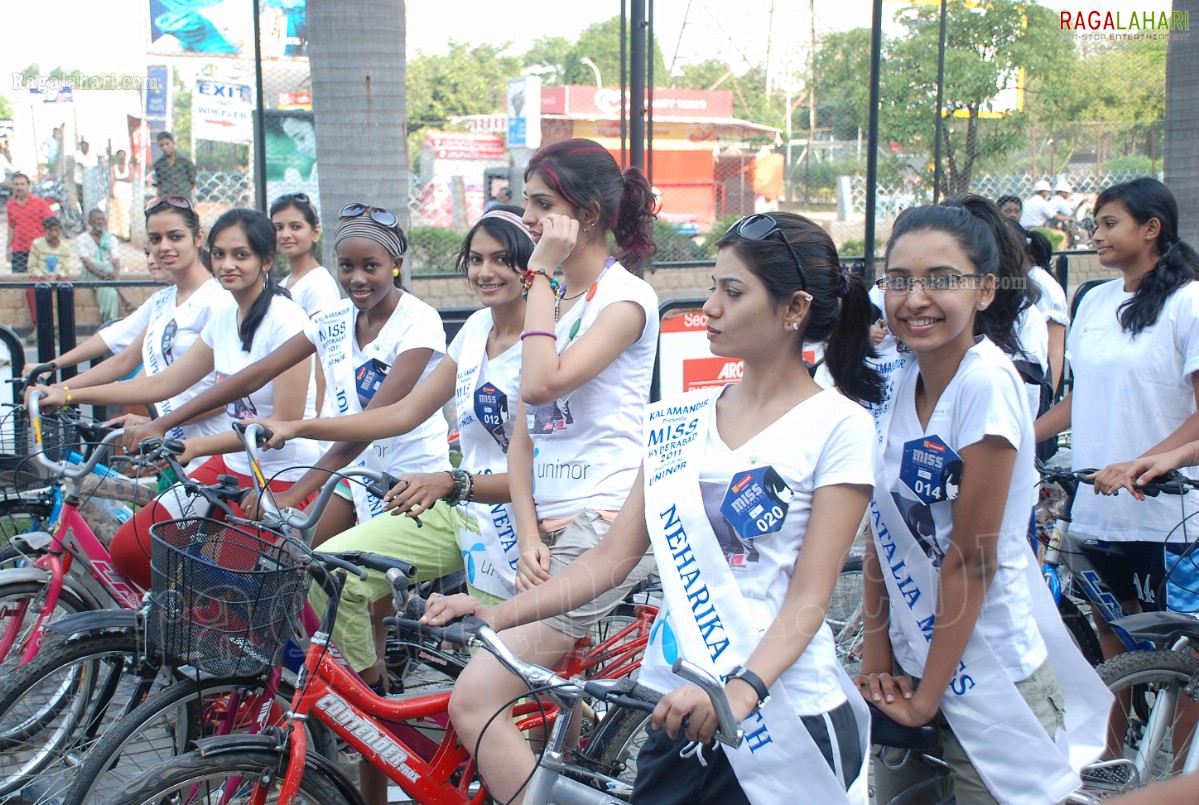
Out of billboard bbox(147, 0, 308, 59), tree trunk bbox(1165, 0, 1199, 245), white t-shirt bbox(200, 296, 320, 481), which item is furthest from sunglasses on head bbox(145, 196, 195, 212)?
billboard bbox(147, 0, 308, 59)

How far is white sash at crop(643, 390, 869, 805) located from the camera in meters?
2.16

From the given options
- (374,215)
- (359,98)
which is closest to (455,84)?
(359,98)

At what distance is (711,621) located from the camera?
2.23 m

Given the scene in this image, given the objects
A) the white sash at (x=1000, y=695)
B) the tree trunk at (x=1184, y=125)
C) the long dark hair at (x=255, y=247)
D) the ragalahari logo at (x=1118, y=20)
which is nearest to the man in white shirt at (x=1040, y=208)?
the ragalahari logo at (x=1118, y=20)

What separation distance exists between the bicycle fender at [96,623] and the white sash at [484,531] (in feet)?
3.36

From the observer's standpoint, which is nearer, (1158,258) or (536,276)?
(536,276)

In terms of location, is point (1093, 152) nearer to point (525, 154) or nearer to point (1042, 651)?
point (525, 154)

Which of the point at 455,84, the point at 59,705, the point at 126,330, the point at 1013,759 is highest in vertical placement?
the point at 455,84

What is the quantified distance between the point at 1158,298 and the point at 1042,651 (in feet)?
6.20

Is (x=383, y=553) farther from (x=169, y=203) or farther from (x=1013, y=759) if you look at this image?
(x=169, y=203)

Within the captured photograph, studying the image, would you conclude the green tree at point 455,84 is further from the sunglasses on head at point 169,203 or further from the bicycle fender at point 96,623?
the bicycle fender at point 96,623

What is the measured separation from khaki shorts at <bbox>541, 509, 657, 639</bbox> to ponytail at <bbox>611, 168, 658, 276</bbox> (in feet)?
2.88

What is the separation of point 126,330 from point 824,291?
433cm

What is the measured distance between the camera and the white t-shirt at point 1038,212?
18.0m
